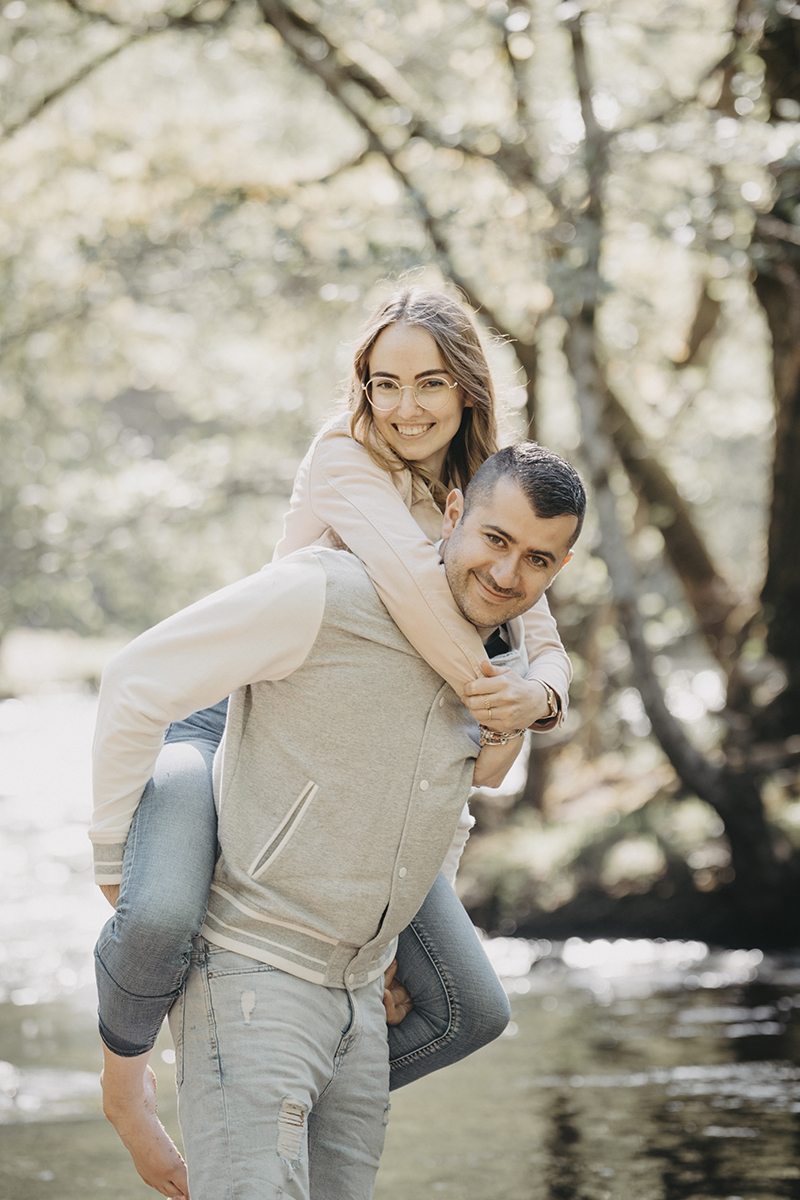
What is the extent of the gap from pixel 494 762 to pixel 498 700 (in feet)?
0.51

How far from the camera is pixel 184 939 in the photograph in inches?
79.5

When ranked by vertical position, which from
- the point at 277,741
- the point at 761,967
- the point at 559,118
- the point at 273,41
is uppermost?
the point at 273,41

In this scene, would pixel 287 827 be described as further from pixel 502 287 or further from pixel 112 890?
pixel 502 287

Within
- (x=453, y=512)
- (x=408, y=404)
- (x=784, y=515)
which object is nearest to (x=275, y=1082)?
(x=453, y=512)

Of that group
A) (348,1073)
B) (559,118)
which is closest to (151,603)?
(559,118)

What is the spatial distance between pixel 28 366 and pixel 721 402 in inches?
263

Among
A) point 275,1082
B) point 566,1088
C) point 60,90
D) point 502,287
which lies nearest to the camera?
point 275,1082

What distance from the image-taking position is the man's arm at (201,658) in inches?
78.7

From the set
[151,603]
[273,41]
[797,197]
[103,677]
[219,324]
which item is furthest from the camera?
[151,603]

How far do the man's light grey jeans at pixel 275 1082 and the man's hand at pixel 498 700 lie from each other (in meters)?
0.50

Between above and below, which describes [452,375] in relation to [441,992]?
above

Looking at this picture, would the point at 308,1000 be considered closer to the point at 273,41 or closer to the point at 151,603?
the point at 273,41

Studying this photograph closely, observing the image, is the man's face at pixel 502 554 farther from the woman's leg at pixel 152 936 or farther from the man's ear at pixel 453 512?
the woman's leg at pixel 152 936

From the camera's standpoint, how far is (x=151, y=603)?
1566 centimetres
